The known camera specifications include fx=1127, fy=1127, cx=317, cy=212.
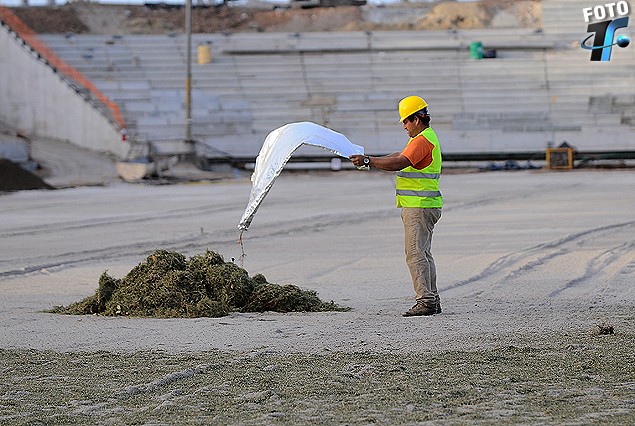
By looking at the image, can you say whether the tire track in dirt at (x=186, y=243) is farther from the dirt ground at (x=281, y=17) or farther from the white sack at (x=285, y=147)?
the dirt ground at (x=281, y=17)

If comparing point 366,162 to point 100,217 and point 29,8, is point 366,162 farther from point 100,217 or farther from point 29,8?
point 29,8

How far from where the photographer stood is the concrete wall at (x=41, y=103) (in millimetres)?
40781

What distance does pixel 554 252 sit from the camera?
14297 millimetres

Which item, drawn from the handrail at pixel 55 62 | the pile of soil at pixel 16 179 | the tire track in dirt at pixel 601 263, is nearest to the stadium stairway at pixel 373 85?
the handrail at pixel 55 62

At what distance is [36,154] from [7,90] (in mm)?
6153

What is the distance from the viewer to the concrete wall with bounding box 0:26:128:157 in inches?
1606

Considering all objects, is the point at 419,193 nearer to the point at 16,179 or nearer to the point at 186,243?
the point at 186,243

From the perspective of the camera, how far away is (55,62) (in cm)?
4225

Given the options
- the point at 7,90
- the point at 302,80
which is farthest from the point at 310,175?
the point at 7,90

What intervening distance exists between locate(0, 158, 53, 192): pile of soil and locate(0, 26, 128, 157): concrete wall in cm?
1145

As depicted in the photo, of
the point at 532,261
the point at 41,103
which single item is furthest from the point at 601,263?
the point at 41,103

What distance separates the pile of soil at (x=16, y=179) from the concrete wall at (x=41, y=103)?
11.5 m

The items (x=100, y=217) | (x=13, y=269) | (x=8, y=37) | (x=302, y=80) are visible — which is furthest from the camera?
(x=302, y=80)

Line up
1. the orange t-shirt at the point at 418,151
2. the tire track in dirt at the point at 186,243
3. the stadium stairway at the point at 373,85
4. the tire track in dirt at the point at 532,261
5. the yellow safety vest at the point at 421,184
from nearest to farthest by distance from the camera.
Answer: the orange t-shirt at the point at 418,151 → the yellow safety vest at the point at 421,184 → the tire track in dirt at the point at 532,261 → the tire track in dirt at the point at 186,243 → the stadium stairway at the point at 373,85
